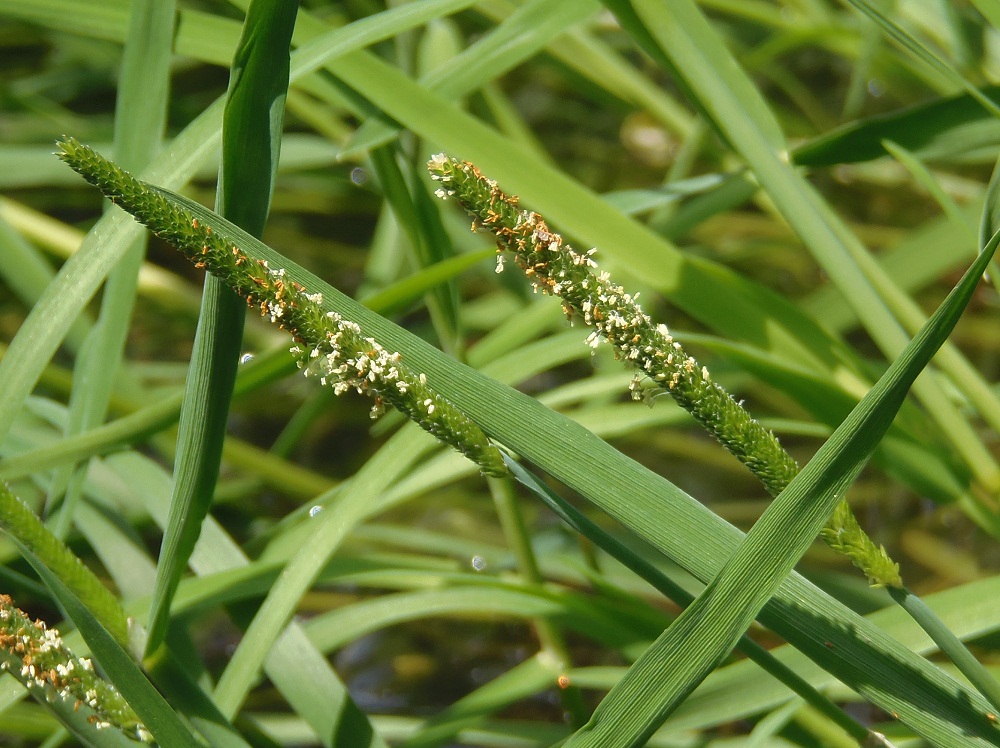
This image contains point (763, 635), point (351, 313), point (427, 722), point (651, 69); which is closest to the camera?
point (351, 313)

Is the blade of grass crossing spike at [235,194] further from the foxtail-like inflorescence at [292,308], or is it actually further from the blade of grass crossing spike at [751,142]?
the blade of grass crossing spike at [751,142]

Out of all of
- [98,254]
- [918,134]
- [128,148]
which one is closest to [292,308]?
[98,254]

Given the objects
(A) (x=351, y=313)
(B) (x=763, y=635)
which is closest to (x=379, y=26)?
(A) (x=351, y=313)

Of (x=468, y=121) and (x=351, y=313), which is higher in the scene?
(x=468, y=121)

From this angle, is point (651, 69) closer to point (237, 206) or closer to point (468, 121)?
point (468, 121)

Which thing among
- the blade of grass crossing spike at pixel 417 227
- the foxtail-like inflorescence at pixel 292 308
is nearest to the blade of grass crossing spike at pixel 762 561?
the foxtail-like inflorescence at pixel 292 308

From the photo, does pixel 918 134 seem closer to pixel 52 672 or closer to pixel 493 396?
pixel 493 396

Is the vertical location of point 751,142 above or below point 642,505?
above
